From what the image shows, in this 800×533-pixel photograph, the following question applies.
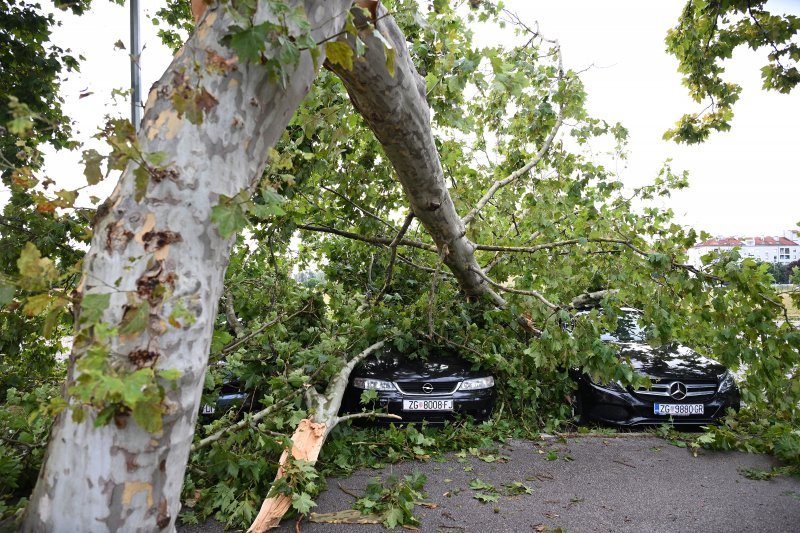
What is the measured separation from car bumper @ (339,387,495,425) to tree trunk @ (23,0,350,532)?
3.88 m

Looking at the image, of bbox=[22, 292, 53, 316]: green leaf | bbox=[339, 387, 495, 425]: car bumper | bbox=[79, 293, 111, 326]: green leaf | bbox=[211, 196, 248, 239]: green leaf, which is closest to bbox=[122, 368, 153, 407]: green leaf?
bbox=[79, 293, 111, 326]: green leaf

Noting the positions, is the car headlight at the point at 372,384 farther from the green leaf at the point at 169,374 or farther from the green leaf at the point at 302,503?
the green leaf at the point at 169,374

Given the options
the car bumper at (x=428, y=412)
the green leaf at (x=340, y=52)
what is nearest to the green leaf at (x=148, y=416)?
the green leaf at (x=340, y=52)

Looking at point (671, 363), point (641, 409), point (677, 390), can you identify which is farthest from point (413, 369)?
point (671, 363)

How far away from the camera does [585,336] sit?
463cm

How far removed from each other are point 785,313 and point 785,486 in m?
1.53

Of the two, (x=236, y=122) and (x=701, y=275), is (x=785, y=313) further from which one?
(x=236, y=122)

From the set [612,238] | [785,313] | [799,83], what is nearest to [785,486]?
[785,313]

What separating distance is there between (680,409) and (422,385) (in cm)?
306

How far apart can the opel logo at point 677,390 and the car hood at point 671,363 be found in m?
0.08

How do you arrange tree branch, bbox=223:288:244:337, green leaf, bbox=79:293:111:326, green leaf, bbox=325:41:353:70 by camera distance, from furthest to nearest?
tree branch, bbox=223:288:244:337 → green leaf, bbox=325:41:353:70 → green leaf, bbox=79:293:111:326

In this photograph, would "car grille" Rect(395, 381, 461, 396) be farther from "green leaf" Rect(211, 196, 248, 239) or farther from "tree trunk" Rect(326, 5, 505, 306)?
"green leaf" Rect(211, 196, 248, 239)

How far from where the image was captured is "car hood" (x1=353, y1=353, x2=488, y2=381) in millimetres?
5570

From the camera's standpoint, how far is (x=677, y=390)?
5797 millimetres
